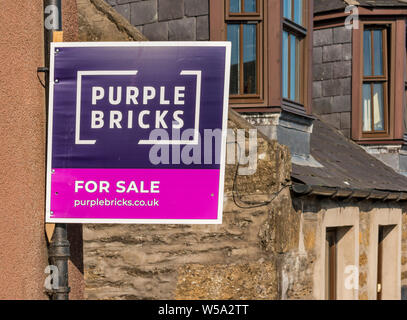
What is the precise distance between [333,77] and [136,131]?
366 inches

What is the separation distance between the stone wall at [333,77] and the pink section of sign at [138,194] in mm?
8972

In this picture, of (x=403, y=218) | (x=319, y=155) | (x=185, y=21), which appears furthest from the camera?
(x=403, y=218)

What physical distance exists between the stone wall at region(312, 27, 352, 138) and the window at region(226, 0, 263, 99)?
4.67 metres

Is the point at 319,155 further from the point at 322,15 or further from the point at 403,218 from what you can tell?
the point at 322,15

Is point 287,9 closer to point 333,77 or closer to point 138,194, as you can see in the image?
point 333,77

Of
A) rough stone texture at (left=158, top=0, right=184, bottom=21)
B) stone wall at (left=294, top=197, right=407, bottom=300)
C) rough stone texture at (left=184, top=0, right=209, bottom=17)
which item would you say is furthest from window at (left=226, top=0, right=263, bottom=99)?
stone wall at (left=294, top=197, right=407, bottom=300)

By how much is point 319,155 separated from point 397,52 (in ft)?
11.9

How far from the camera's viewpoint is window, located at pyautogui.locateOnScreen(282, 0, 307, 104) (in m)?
9.52

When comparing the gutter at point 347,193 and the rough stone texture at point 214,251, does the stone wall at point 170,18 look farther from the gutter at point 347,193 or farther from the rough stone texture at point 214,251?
the gutter at point 347,193

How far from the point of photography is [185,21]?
9.47 metres

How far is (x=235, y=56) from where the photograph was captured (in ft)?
30.3

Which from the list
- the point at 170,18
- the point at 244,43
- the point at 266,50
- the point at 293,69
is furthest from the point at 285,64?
the point at 170,18

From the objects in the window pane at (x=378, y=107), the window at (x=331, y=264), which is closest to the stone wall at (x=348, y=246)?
the window at (x=331, y=264)
